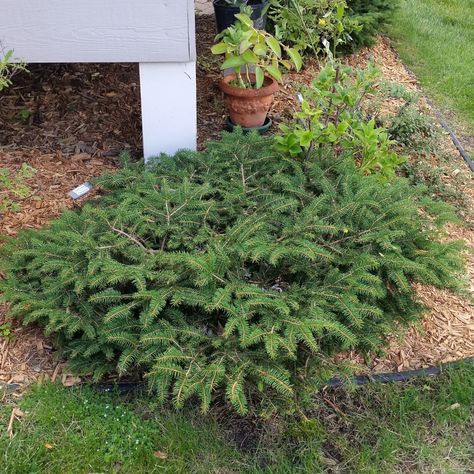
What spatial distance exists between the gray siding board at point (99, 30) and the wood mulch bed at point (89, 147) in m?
0.77

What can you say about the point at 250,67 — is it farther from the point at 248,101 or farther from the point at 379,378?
the point at 379,378

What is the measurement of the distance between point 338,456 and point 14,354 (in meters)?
1.53

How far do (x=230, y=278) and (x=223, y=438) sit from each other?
0.67 meters

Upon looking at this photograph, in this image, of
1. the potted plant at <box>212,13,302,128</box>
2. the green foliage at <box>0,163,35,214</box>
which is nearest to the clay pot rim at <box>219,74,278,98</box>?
the potted plant at <box>212,13,302,128</box>

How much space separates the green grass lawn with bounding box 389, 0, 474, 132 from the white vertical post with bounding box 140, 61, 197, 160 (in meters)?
2.71

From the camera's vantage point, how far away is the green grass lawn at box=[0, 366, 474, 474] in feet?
7.41

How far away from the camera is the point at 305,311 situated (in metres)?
2.32

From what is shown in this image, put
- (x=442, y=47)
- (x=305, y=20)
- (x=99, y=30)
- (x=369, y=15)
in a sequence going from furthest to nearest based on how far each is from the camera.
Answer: (x=442, y=47) < (x=369, y=15) < (x=305, y=20) < (x=99, y=30)

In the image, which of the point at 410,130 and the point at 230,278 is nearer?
the point at 230,278

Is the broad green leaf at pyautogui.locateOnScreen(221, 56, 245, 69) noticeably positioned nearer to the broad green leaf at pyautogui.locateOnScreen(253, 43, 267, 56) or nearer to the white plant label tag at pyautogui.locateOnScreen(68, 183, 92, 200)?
the broad green leaf at pyautogui.locateOnScreen(253, 43, 267, 56)

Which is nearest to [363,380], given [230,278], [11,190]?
[230,278]

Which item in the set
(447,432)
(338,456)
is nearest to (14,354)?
(338,456)

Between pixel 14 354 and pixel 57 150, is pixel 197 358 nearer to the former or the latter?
pixel 14 354

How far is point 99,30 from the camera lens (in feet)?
10.1
